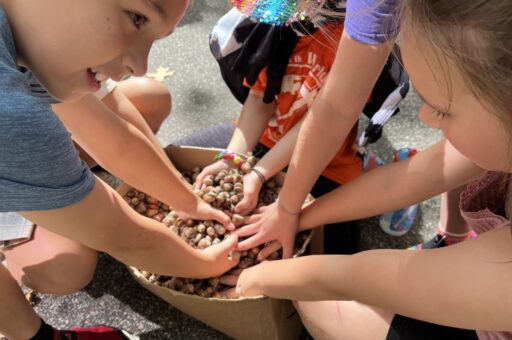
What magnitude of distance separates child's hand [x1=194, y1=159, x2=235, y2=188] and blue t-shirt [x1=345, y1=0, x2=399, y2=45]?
455 mm

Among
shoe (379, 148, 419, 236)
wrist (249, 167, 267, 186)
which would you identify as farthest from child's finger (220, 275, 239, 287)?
shoe (379, 148, 419, 236)

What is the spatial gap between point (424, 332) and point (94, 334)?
671mm

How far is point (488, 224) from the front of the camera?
74 cm

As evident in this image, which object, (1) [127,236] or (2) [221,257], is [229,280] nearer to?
(2) [221,257]

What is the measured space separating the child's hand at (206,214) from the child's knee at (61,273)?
0.83ft

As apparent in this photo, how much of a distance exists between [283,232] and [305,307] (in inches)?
6.2

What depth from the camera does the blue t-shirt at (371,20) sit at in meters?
0.73

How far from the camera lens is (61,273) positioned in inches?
42.2

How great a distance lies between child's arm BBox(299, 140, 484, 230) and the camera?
2.86 feet

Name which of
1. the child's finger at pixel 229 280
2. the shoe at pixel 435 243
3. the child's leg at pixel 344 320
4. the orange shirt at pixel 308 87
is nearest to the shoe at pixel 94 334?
the child's finger at pixel 229 280

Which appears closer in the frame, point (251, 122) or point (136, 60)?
point (136, 60)

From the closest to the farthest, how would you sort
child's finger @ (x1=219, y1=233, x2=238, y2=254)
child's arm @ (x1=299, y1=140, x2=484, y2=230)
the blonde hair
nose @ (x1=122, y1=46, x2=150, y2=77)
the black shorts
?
1. the blonde hair
2. nose @ (x1=122, y1=46, x2=150, y2=77)
3. the black shorts
4. child's arm @ (x1=299, y1=140, x2=484, y2=230)
5. child's finger @ (x1=219, y1=233, x2=238, y2=254)

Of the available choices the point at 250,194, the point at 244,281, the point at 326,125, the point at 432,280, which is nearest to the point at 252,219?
Answer: the point at 250,194

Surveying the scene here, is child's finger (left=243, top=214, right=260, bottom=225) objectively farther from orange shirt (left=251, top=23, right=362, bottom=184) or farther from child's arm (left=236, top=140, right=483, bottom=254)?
orange shirt (left=251, top=23, right=362, bottom=184)
